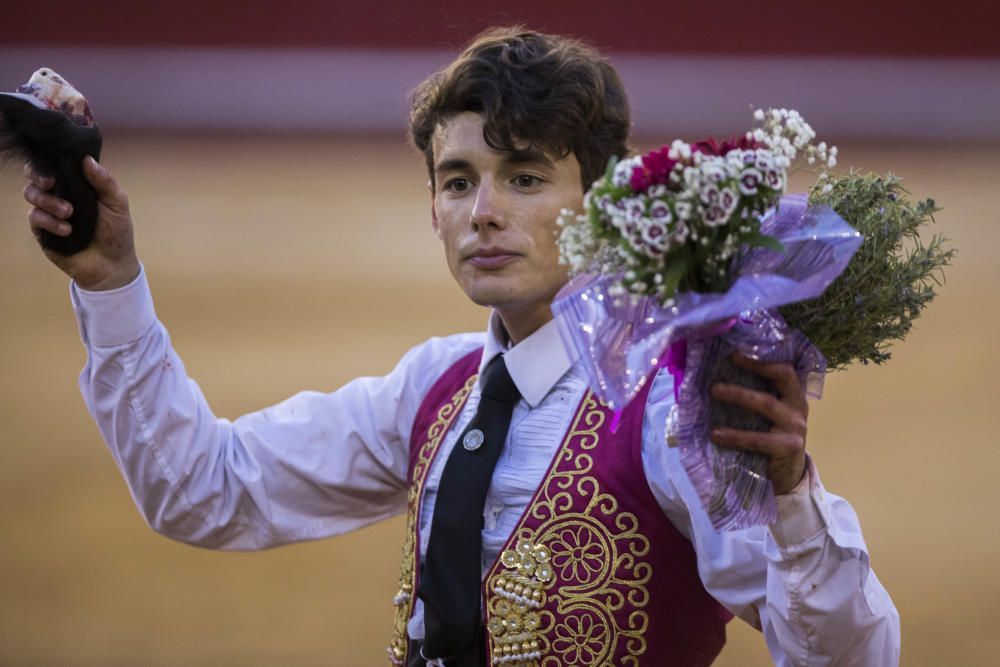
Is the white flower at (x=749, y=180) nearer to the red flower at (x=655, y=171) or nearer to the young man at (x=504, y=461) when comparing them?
the red flower at (x=655, y=171)

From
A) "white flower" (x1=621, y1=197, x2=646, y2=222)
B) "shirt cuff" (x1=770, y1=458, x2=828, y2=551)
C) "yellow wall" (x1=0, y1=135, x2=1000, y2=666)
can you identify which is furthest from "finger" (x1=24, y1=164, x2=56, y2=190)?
"yellow wall" (x1=0, y1=135, x2=1000, y2=666)

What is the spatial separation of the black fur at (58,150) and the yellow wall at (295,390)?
231cm

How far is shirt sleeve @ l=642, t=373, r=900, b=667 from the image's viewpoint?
1.62 metres

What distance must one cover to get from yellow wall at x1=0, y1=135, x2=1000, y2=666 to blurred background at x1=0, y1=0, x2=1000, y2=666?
2cm

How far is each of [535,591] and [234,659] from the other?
2407mm

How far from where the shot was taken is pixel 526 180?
2.10m

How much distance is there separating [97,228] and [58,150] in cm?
17

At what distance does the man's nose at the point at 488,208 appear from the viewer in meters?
2.04

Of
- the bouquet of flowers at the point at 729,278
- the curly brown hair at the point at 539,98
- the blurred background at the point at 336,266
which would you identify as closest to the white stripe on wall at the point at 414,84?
the blurred background at the point at 336,266

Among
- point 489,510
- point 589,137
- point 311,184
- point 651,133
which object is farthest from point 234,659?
point 651,133

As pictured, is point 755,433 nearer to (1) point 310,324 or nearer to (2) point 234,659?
(2) point 234,659

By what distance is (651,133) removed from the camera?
10.8 m

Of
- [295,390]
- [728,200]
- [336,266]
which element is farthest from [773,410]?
[336,266]

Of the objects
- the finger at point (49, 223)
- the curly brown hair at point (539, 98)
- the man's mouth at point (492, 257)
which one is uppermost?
the curly brown hair at point (539, 98)
